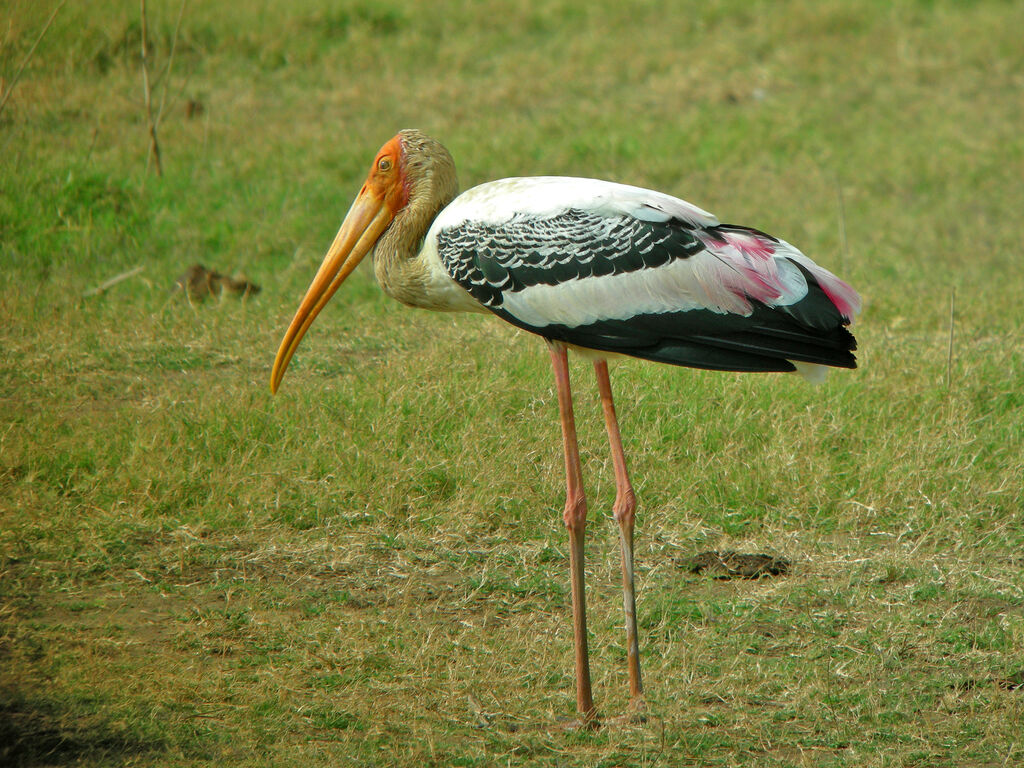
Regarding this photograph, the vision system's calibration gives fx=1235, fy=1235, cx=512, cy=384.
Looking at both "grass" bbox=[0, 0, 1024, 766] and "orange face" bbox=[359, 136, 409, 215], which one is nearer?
"grass" bbox=[0, 0, 1024, 766]

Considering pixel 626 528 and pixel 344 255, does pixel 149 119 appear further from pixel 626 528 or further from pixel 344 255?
pixel 626 528

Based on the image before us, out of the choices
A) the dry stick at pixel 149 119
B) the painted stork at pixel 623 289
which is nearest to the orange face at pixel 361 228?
the painted stork at pixel 623 289

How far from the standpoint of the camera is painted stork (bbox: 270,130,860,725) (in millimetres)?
3074

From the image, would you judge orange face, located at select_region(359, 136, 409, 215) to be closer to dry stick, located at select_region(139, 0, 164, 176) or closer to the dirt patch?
the dirt patch

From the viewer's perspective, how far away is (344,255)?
11.5 ft

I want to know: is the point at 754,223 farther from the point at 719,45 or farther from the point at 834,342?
the point at 834,342

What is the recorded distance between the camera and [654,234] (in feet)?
10.3

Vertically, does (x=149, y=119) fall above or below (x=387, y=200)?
above

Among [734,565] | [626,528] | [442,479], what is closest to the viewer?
[626,528]

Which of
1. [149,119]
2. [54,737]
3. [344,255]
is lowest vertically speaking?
[54,737]

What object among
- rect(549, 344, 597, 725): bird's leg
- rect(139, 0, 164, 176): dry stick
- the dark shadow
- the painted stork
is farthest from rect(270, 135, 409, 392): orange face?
rect(139, 0, 164, 176): dry stick

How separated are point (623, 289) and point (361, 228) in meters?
0.83

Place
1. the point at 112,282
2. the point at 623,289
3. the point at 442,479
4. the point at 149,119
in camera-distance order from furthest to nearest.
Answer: the point at 149,119 < the point at 112,282 < the point at 442,479 < the point at 623,289

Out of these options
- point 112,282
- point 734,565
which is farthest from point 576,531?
point 112,282
